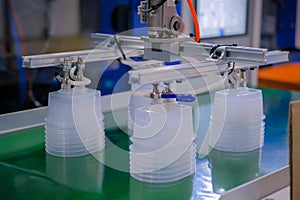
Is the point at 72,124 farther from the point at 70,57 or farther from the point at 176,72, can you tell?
the point at 176,72

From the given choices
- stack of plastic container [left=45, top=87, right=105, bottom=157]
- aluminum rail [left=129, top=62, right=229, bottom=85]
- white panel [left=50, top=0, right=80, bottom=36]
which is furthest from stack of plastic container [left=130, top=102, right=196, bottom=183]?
white panel [left=50, top=0, right=80, bottom=36]

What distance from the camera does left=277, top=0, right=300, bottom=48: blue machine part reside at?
348 centimetres

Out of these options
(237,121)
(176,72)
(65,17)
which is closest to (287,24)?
(65,17)

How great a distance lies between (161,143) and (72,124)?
293 millimetres

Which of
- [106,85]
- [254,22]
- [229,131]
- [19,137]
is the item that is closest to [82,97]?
[19,137]

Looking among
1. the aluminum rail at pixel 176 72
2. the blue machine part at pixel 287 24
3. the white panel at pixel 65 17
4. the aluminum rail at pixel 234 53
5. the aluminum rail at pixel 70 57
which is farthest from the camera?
the blue machine part at pixel 287 24

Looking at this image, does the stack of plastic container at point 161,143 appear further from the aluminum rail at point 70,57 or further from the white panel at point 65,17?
the white panel at point 65,17

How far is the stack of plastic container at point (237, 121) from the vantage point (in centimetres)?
124

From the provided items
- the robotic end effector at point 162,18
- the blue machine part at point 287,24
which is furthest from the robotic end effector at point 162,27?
the blue machine part at point 287,24

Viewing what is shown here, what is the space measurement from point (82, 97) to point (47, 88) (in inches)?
24.0

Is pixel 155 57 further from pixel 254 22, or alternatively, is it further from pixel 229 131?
pixel 254 22

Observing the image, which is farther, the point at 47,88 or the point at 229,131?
the point at 47,88

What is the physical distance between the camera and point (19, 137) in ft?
4.52

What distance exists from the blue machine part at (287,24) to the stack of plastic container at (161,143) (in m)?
2.69
